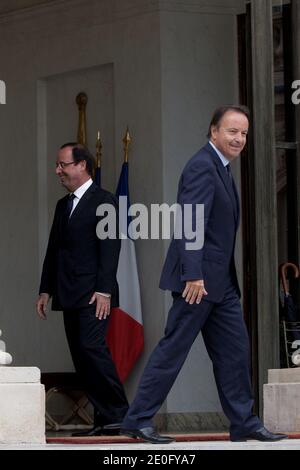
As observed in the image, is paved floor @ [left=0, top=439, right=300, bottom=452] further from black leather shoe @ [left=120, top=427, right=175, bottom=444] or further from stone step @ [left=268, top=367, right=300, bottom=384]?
stone step @ [left=268, top=367, right=300, bottom=384]

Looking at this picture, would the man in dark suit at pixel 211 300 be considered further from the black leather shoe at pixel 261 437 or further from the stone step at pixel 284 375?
the stone step at pixel 284 375

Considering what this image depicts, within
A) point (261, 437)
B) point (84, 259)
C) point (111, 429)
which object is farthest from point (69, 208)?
point (261, 437)

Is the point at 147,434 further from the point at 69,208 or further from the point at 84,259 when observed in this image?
the point at 69,208

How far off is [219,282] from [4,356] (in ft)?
4.14

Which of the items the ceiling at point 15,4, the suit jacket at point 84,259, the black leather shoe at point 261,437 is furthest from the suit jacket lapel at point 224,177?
the ceiling at point 15,4

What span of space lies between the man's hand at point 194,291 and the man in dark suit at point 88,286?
64.5 inches

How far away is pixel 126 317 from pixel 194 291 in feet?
13.0

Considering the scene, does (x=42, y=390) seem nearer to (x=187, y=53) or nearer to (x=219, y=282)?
(x=219, y=282)

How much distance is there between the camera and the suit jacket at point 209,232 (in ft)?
28.6

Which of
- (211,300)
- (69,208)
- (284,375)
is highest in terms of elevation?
(69,208)

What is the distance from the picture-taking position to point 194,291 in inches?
341

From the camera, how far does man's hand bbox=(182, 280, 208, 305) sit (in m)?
8.66
